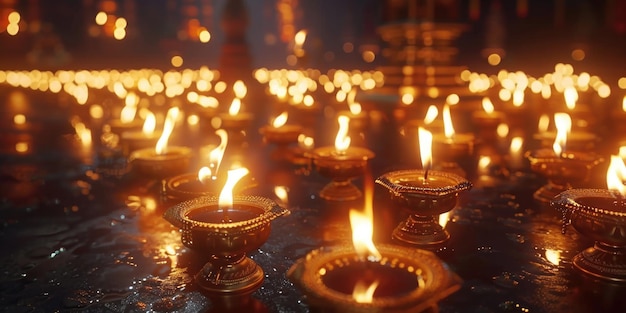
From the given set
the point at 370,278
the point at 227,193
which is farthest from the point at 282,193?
the point at 370,278

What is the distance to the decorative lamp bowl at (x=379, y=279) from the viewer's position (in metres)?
1.65

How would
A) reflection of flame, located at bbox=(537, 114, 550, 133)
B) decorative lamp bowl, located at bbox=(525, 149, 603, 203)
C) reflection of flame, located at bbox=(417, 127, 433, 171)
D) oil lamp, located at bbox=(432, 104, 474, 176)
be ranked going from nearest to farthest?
reflection of flame, located at bbox=(417, 127, 433, 171), decorative lamp bowl, located at bbox=(525, 149, 603, 203), oil lamp, located at bbox=(432, 104, 474, 176), reflection of flame, located at bbox=(537, 114, 550, 133)

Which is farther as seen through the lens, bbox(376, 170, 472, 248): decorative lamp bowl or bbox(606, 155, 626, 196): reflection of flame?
bbox(376, 170, 472, 248): decorative lamp bowl

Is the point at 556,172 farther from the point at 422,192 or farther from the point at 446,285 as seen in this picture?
the point at 446,285

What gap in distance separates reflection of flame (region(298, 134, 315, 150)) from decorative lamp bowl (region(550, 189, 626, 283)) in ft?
14.1

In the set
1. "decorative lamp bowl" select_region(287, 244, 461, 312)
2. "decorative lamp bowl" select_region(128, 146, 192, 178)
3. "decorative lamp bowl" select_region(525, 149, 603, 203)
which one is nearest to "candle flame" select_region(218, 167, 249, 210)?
"decorative lamp bowl" select_region(287, 244, 461, 312)

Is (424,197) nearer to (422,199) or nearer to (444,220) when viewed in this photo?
(422,199)

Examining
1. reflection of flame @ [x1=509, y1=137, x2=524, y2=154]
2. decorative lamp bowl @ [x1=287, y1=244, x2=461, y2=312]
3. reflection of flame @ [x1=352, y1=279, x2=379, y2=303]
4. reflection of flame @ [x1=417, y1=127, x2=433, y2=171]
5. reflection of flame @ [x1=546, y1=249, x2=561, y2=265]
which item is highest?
reflection of flame @ [x1=417, y1=127, x2=433, y2=171]

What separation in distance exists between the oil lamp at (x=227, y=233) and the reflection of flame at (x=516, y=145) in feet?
15.8

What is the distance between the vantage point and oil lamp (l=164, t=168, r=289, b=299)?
2584mm

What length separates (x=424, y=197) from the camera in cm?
328

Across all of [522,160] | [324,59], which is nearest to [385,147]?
[522,160]

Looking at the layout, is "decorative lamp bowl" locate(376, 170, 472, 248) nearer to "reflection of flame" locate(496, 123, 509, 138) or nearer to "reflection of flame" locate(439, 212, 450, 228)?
"reflection of flame" locate(439, 212, 450, 228)

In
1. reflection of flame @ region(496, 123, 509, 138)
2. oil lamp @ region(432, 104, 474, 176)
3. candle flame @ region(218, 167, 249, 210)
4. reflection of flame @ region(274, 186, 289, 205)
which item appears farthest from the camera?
reflection of flame @ region(496, 123, 509, 138)
